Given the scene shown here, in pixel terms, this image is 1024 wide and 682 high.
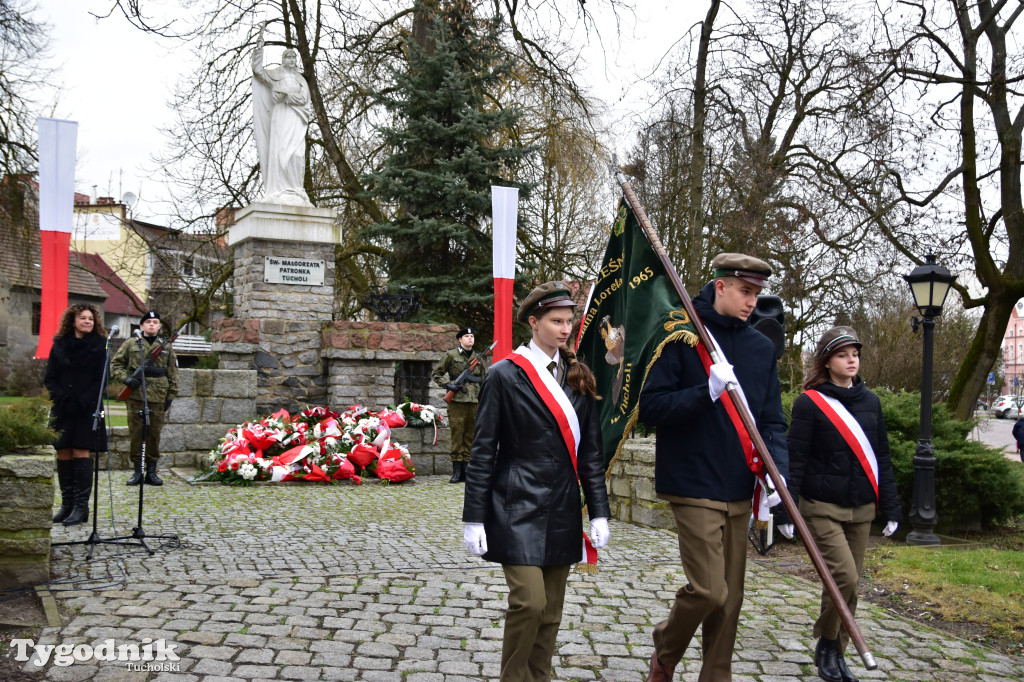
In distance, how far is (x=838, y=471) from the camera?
4555mm

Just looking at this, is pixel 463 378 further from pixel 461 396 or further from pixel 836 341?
pixel 836 341

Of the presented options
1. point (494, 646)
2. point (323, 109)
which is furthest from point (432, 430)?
point (323, 109)

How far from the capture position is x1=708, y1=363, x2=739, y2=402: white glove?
3.61 metres

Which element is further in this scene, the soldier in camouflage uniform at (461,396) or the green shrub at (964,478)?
the soldier in camouflage uniform at (461,396)

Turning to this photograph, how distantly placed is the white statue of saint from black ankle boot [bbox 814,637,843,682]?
11632 mm

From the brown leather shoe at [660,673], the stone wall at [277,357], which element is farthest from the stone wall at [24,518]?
the stone wall at [277,357]

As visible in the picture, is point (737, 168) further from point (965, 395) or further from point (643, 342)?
point (643, 342)

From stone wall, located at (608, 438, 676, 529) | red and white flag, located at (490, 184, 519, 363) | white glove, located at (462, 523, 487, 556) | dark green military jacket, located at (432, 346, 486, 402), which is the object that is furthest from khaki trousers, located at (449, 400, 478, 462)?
white glove, located at (462, 523, 487, 556)

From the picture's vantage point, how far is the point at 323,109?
1942 cm

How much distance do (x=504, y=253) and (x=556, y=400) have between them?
27.1 ft

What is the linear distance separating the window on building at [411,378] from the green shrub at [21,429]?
7603mm

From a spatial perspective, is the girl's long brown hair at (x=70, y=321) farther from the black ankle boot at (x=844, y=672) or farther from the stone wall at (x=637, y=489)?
the black ankle boot at (x=844, y=672)

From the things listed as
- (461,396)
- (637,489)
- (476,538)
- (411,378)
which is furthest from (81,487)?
(411,378)

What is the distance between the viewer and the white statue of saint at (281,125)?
47.2 feet
